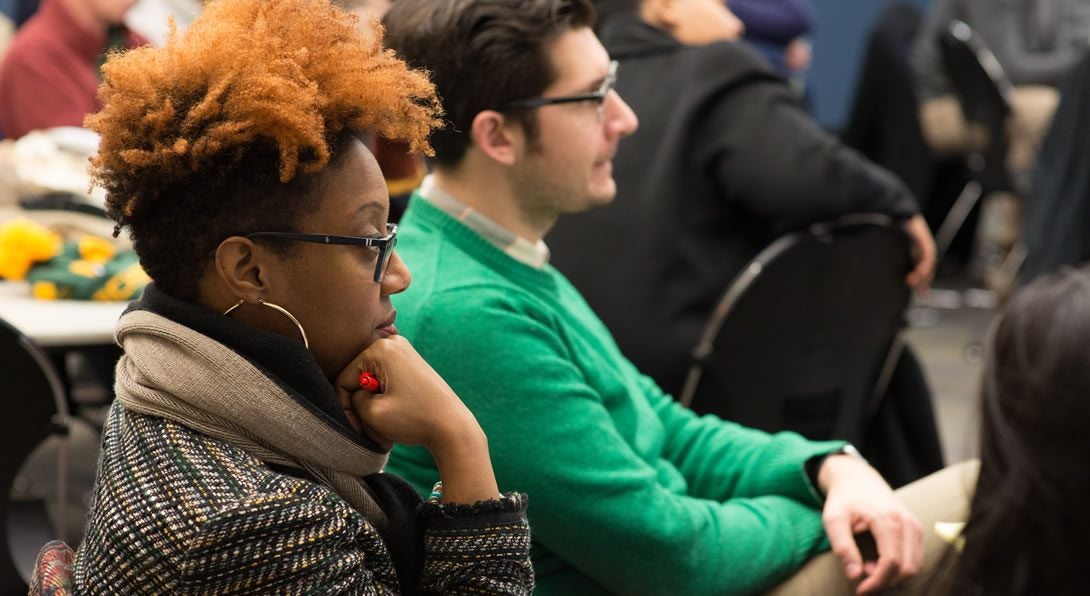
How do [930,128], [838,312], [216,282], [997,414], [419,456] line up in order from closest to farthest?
[997,414]
[216,282]
[419,456]
[838,312]
[930,128]

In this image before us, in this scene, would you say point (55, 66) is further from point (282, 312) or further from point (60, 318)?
point (282, 312)

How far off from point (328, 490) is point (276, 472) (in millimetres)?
47

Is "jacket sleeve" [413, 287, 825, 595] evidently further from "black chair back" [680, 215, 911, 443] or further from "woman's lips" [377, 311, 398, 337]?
"black chair back" [680, 215, 911, 443]

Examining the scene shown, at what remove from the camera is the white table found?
223 cm

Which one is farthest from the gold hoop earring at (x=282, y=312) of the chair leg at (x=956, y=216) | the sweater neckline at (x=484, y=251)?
the chair leg at (x=956, y=216)

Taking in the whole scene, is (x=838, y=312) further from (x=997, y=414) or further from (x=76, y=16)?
(x=76, y=16)

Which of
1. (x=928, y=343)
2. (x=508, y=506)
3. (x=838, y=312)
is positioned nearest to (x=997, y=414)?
(x=508, y=506)

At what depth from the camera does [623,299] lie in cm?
241

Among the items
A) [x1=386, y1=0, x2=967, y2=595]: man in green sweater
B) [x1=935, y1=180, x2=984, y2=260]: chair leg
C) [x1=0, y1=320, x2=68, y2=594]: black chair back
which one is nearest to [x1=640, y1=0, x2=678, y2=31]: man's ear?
[x1=386, y1=0, x2=967, y2=595]: man in green sweater

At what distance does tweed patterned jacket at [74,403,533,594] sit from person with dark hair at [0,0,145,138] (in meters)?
2.59

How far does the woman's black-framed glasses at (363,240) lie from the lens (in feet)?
3.69

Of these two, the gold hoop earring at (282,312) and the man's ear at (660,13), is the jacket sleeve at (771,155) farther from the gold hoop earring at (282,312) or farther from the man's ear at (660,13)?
the gold hoop earring at (282,312)

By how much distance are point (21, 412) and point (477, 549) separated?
1.08m

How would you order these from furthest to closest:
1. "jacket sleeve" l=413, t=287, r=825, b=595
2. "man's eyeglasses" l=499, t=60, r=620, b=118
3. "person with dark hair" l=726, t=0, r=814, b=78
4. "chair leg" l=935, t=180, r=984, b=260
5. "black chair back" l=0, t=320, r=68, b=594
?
1. "chair leg" l=935, t=180, r=984, b=260
2. "person with dark hair" l=726, t=0, r=814, b=78
3. "black chair back" l=0, t=320, r=68, b=594
4. "man's eyeglasses" l=499, t=60, r=620, b=118
5. "jacket sleeve" l=413, t=287, r=825, b=595
